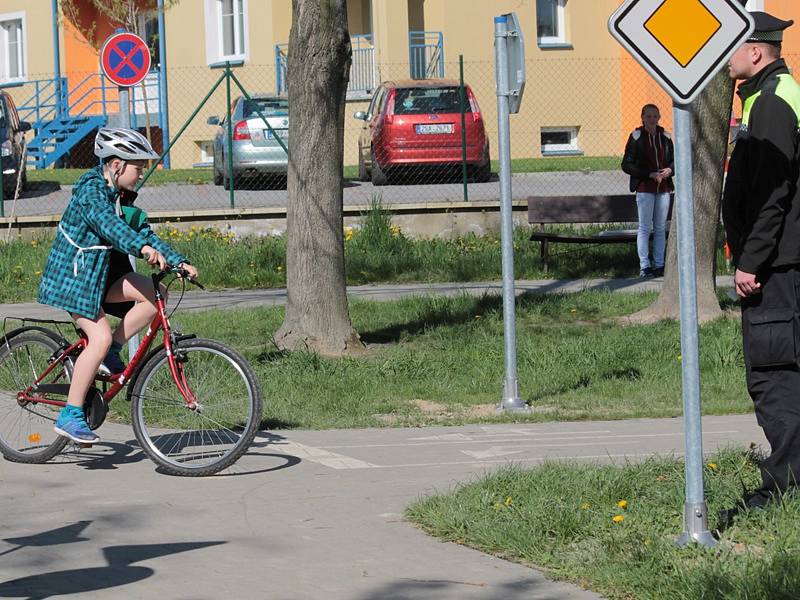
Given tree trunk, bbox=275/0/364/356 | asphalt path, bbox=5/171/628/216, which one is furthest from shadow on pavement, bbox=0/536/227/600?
asphalt path, bbox=5/171/628/216

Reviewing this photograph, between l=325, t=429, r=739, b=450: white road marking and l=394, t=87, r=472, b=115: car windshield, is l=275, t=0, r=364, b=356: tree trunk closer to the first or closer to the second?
l=325, t=429, r=739, b=450: white road marking

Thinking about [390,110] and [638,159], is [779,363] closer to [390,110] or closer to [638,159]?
[638,159]

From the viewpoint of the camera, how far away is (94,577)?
17.9 ft

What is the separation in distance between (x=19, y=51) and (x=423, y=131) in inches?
761

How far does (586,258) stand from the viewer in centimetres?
1767

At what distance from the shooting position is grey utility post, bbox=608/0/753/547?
5.50 m

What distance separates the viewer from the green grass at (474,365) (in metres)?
9.71

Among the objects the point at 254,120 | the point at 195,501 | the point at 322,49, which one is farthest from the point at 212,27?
the point at 195,501

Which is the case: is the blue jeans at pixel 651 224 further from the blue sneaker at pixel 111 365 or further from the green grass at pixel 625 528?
the blue sneaker at pixel 111 365

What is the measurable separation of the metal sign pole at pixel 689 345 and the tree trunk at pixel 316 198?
238 inches

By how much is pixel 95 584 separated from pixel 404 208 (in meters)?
13.9

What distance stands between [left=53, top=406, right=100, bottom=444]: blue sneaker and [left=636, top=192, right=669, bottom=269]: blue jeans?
9.96m

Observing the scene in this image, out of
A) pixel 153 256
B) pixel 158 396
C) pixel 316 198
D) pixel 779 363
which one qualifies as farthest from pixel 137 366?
pixel 316 198

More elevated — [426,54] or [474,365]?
[426,54]
